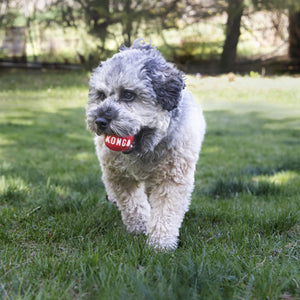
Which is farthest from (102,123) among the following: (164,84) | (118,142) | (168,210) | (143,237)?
(143,237)

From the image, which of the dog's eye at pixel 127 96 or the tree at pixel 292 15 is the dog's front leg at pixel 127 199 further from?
the tree at pixel 292 15

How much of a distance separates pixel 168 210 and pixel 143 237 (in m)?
0.31

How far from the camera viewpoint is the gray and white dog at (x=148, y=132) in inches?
124

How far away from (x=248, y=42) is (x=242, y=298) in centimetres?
1465

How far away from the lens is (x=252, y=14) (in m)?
14.5

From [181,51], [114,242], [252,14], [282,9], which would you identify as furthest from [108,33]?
[114,242]

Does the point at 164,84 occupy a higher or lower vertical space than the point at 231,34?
lower

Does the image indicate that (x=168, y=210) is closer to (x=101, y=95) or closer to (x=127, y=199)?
(x=127, y=199)

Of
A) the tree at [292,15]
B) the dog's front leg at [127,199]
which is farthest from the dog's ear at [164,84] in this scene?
the tree at [292,15]

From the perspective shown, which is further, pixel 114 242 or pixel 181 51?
pixel 181 51

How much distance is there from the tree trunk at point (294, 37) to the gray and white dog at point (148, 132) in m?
15.6

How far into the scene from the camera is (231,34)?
15102 millimetres

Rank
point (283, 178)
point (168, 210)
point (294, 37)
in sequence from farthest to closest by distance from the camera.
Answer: point (294, 37) → point (283, 178) → point (168, 210)

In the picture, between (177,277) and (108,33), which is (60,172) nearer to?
(177,277)
